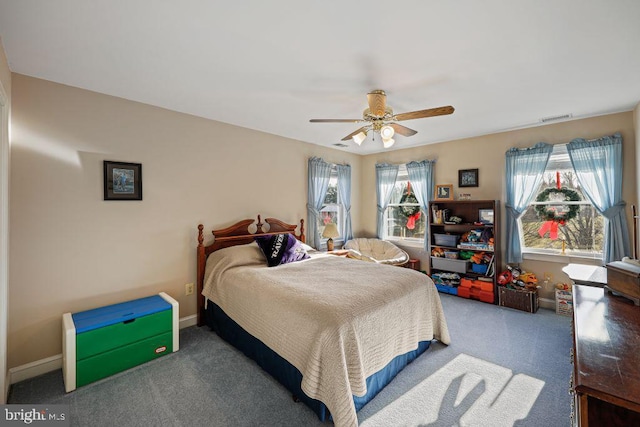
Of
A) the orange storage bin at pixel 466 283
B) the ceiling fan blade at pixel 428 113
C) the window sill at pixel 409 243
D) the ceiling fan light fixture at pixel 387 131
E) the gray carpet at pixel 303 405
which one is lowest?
the gray carpet at pixel 303 405

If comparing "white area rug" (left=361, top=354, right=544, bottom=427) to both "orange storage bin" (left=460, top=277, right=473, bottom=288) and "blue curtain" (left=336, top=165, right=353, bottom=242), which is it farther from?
"blue curtain" (left=336, top=165, right=353, bottom=242)

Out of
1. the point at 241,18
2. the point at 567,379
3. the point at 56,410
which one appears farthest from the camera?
the point at 567,379

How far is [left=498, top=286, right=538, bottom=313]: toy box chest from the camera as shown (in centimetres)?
352

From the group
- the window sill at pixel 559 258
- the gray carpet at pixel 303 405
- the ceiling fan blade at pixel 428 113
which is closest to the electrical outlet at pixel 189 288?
the gray carpet at pixel 303 405

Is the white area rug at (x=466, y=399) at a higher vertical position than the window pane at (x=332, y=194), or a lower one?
lower

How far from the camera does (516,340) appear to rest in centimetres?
281

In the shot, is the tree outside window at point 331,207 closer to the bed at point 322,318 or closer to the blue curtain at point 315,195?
the blue curtain at point 315,195

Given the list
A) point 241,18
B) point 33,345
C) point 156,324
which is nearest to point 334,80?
point 241,18

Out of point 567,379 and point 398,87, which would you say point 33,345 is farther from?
point 567,379

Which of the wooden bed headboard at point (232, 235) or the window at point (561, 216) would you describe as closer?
the wooden bed headboard at point (232, 235)

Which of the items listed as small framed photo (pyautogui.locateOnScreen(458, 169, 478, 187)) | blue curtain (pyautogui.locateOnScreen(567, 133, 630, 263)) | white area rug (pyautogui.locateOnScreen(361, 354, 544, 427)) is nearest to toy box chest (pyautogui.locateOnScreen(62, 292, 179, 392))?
white area rug (pyautogui.locateOnScreen(361, 354, 544, 427))

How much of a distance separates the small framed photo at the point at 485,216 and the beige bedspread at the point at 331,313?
2.04 metres

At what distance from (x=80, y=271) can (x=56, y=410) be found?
1.10 m

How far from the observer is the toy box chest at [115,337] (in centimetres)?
211
